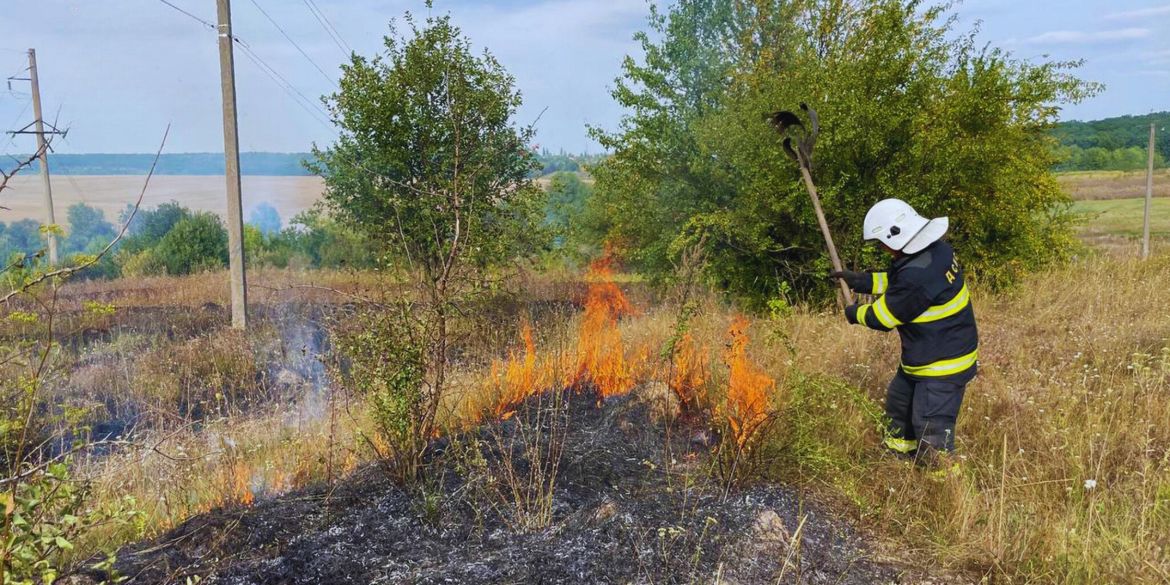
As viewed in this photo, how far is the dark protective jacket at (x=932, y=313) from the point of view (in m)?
4.32

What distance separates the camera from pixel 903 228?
4.46 metres

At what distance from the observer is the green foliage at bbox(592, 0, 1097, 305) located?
27.7 feet

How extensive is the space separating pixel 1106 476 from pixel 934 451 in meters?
0.94

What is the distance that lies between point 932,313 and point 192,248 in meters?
26.7

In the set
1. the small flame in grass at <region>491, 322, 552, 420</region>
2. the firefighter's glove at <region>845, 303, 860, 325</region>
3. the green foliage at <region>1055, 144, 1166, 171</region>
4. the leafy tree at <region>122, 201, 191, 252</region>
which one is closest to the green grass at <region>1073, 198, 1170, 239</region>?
the green foliage at <region>1055, 144, 1166, 171</region>

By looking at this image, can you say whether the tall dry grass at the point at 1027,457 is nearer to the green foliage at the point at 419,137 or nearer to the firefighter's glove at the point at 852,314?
the firefighter's glove at the point at 852,314

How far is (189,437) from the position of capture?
6086 millimetres

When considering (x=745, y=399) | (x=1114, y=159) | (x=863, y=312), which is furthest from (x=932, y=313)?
(x=1114, y=159)

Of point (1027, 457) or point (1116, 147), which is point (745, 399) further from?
point (1116, 147)

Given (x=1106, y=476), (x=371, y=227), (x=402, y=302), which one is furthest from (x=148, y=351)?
(x=1106, y=476)

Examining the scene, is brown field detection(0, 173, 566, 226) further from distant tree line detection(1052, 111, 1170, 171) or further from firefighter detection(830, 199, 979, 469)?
distant tree line detection(1052, 111, 1170, 171)

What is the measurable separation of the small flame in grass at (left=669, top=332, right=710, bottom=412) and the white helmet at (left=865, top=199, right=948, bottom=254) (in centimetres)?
153

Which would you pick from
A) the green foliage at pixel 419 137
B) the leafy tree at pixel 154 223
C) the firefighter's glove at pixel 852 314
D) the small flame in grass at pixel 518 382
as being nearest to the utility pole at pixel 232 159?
the green foliage at pixel 419 137

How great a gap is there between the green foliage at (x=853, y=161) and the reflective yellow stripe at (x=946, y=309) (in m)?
4.12
